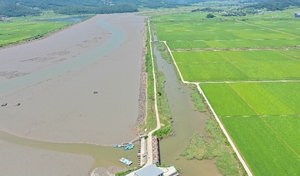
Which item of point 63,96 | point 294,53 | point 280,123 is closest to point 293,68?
point 294,53

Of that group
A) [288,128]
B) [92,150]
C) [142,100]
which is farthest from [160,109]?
[288,128]

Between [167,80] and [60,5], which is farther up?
[60,5]

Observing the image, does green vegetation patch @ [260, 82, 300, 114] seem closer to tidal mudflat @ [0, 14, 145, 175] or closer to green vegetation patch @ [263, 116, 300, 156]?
green vegetation patch @ [263, 116, 300, 156]

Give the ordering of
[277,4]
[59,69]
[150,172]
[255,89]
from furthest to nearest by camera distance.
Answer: [277,4], [59,69], [255,89], [150,172]

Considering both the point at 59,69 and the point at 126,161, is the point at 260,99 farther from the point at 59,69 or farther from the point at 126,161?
the point at 59,69

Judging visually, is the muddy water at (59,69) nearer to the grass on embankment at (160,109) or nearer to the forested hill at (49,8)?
the grass on embankment at (160,109)

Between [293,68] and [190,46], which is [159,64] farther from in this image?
[293,68]

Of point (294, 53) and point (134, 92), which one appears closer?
point (134, 92)
